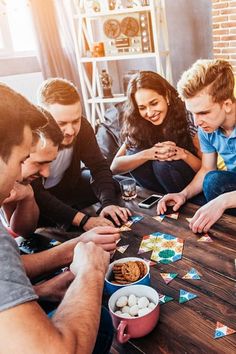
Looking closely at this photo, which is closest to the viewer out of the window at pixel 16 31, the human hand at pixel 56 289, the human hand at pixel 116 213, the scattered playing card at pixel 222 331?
the scattered playing card at pixel 222 331

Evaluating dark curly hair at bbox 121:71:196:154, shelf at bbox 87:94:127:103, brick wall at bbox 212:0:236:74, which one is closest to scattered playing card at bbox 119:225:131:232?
dark curly hair at bbox 121:71:196:154

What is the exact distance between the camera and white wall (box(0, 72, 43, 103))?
159 inches

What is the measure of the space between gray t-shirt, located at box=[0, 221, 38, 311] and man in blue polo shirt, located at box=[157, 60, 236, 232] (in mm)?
871

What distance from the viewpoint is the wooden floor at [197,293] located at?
0.81 m

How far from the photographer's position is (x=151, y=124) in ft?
7.18

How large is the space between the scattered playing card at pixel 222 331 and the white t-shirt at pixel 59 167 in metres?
1.35

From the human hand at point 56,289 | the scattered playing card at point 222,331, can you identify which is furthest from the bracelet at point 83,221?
the scattered playing card at point 222,331

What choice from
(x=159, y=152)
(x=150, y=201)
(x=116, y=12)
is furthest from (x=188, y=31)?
(x=150, y=201)

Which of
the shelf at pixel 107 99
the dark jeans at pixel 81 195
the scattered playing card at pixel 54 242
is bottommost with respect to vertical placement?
the dark jeans at pixel 81 195

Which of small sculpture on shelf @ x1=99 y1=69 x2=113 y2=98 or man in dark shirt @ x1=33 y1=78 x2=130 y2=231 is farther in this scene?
small sculpture on shelf @ x1=99 y1=69 x2=113 y2=98

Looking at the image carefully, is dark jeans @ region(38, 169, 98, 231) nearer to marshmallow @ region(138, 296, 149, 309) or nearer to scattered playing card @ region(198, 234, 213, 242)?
scattered playing card @ region(198, 234, 213, 242)

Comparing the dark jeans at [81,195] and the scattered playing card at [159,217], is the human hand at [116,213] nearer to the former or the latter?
the scattered playing card at [159,217]

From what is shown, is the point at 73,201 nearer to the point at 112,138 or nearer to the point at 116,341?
the point at 112,138

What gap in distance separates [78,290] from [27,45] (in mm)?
4233
